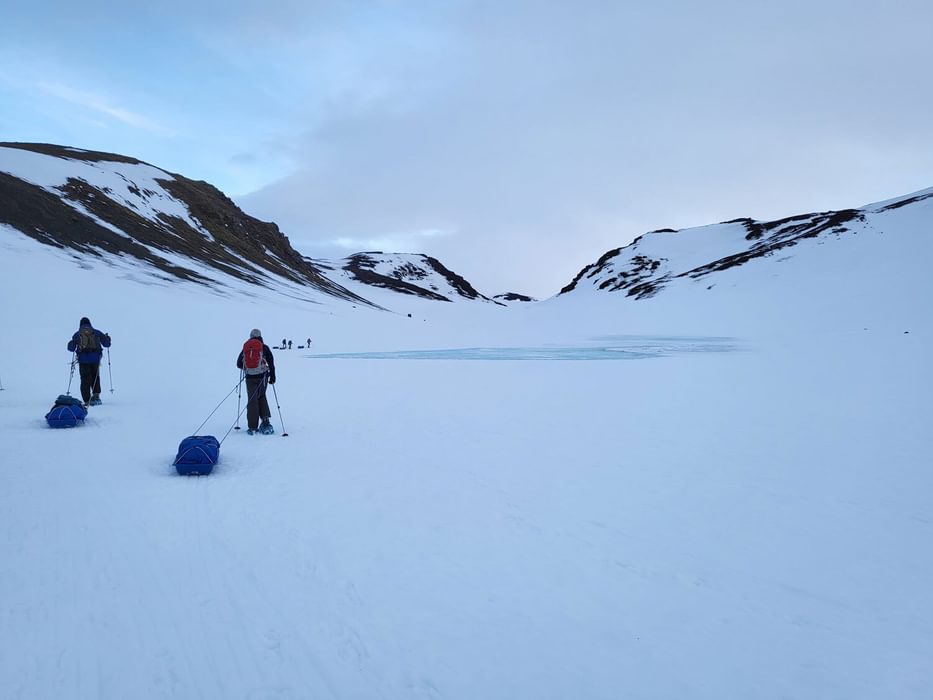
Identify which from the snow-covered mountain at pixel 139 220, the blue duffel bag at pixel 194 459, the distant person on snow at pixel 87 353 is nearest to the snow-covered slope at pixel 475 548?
the blue duffel bag at pixel 194 459

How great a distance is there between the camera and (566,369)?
23.3 metres

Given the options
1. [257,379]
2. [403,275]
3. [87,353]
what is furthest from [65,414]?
[403,275]

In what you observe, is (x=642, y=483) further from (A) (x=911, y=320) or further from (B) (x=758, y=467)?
(A) (x=911, y=320)

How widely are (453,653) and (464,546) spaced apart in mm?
1714

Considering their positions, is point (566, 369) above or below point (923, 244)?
below

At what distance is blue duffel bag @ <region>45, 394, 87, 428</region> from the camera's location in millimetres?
10156

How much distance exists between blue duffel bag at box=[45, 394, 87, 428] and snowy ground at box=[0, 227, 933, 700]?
30 cm

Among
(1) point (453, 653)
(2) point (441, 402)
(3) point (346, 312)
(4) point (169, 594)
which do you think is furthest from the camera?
(3) point (346, 312)

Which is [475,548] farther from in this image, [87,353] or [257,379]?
[87,353]

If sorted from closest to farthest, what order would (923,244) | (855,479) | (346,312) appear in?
(855,479)
(923,244)
(346,312)

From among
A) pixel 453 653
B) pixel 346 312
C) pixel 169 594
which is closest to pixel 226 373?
pixel 169 594

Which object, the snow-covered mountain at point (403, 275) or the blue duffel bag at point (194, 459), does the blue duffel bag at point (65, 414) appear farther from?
the snow-covered mountain at point (403, 275)

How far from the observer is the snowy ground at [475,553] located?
152 inches

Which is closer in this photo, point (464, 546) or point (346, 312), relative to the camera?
point (464, 546)
